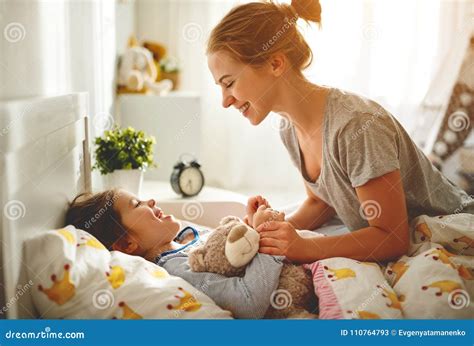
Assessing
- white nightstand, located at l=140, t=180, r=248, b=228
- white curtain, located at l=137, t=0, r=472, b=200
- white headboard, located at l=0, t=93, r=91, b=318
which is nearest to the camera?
white headboard, located at l=0, t=93, r=91, b=318

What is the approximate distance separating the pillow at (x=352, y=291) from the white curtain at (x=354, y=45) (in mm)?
2391

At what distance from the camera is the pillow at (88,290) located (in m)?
0.93

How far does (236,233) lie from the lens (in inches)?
44.1

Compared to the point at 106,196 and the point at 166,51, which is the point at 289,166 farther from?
the point at 106,196

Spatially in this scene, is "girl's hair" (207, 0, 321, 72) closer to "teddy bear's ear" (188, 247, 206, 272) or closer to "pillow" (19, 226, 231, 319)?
"teddy bear's ear" (188, 247, 206, 272)

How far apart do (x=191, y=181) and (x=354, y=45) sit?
1861 mm

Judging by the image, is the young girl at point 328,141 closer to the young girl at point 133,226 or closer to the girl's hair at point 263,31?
the girl's hair at point 263,31

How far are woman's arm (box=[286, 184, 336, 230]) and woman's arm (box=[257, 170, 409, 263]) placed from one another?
0.35 metres

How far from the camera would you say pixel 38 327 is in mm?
925

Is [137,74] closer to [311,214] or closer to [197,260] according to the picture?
[311,214]

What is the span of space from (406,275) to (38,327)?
0.69m

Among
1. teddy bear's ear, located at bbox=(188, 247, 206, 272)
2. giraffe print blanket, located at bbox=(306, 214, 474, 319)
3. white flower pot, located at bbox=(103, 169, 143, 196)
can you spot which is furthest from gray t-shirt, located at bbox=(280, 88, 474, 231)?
white flower pot, located at bbox=(103, 169, 143, 196)

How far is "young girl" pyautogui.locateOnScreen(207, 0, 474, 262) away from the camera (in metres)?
1.19

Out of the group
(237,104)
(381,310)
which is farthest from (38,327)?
(237,104)
